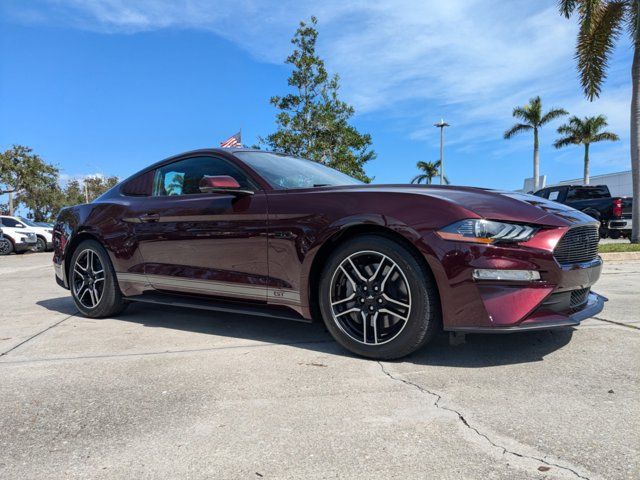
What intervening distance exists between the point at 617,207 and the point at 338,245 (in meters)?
13.9

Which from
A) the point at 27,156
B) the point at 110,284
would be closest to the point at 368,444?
the point at 110,284

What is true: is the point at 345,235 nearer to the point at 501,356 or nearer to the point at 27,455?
the point at 501,356

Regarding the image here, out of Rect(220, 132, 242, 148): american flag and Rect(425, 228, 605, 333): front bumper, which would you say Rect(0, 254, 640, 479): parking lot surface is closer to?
Rect(425, 228, 605, 333): front bumper

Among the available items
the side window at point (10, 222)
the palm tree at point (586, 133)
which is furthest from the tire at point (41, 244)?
the palm tree at point (586, 133)

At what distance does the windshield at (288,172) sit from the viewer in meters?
3.74

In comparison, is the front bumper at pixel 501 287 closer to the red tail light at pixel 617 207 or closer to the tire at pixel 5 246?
the red tail light at pixel 617 207

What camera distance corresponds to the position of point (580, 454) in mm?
1868

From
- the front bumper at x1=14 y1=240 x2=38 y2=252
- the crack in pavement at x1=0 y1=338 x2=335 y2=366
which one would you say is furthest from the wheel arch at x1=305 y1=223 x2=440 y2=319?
the front bumper at x1=14 y1=240 x2=38 y2=252

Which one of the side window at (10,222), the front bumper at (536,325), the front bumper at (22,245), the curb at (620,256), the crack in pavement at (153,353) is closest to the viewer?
the front bumper at (536,325)

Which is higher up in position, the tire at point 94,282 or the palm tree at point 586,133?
the palm tree at point 586,133

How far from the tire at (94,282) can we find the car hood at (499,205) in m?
2.70

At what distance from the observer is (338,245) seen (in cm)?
318

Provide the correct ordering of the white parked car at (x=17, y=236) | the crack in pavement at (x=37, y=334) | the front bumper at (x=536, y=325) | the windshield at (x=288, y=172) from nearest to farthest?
the front bumper at (x=536, y=325) < the crack in pavement at (x=37, y=334) < the windshield at (x=288, y=172) < the white parked car at (x=17, y=236)

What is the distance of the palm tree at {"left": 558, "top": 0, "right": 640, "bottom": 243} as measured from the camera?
12883mm
